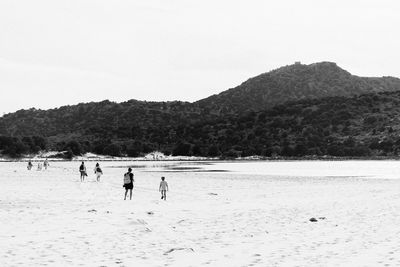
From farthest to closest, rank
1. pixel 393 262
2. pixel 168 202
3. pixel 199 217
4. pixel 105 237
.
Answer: pixel 168 202 → pixel 199 217 → pixel 105 237 → pixel 393 262

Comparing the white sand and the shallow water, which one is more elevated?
the shallow water

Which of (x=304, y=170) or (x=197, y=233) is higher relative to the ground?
(x=304, y=170)

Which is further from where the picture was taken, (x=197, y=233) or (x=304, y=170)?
(x=304, y=170)

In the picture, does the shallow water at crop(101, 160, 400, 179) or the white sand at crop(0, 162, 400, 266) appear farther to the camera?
the shallow water at crop(101, 160, 400, 179)

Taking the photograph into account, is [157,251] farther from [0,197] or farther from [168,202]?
[0,197]

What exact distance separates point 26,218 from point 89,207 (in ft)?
16.0

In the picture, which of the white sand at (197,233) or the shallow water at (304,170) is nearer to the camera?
the white sand at (197,233)

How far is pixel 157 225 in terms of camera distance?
18562 mm

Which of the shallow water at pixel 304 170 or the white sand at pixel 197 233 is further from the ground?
the shallow water at pixel 304 170

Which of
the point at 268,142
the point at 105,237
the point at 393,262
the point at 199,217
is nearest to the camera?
the point at 393,262

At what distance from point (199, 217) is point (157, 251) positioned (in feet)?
24.5

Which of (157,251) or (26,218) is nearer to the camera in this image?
(157,251)

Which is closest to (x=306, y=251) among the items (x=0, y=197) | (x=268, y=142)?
(x=0, y=197)

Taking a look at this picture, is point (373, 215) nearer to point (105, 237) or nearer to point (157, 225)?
point (157, 225)
